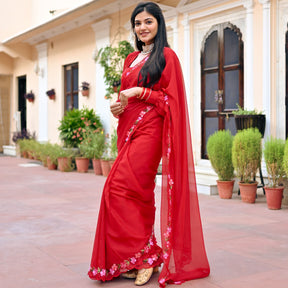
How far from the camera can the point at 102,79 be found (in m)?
10.0

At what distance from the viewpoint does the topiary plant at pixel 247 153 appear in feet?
18.4

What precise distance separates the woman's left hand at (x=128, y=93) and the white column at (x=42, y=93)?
1024cm

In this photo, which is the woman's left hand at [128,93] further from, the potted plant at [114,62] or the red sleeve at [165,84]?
the potted plant at [114,62]

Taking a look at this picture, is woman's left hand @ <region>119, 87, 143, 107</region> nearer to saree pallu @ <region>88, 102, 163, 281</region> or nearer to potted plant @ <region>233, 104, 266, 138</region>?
saree pallu @ <region>88, 102, 163, 281</region>

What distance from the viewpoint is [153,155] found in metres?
2.90

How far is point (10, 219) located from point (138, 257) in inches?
94.6

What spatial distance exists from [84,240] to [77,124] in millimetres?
6242

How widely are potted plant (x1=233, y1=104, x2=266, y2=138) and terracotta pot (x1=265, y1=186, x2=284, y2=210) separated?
3.63 ft

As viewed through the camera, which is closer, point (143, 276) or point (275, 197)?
point (143, 276)

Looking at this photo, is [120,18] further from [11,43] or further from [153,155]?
[153,155]

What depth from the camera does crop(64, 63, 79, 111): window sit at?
1140cm

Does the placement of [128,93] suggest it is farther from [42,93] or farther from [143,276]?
[42,93]

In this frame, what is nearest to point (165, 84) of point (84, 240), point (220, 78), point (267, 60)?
point (84, 240)

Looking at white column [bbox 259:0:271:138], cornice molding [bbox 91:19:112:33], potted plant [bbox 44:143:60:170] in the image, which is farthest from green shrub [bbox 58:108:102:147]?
white column [bbox 259:0:271:138]
